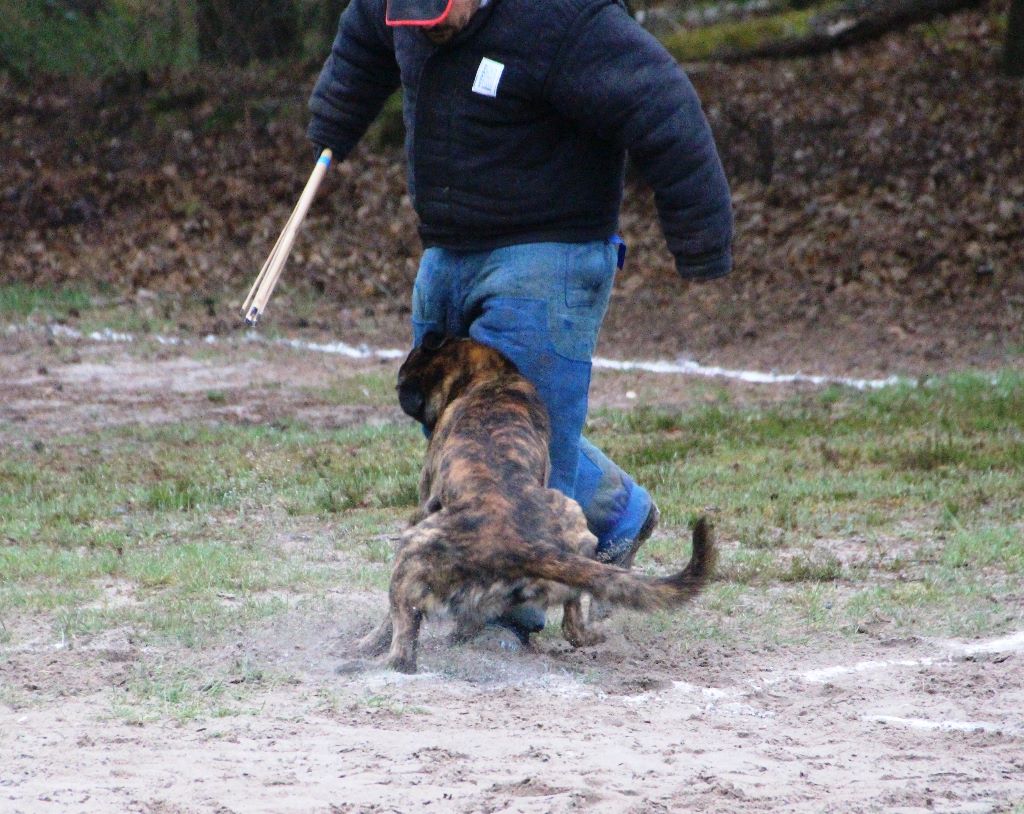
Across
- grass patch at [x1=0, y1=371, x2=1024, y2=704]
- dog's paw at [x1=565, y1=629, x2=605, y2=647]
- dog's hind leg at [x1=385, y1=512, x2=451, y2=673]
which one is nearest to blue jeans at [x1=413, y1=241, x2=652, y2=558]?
dog's paw at [x1=565, y1=629, x2=605, y2=647]

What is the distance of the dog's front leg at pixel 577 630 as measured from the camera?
5.05 m

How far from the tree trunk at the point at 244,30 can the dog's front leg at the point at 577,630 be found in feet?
49.0

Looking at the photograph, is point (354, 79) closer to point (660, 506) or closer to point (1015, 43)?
point (660, 506)

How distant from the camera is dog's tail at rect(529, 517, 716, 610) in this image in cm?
442

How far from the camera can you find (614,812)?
346cm

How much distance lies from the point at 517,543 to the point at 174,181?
41.4 ft

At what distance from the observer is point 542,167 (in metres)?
4.83

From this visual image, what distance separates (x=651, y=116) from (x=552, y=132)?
35cm

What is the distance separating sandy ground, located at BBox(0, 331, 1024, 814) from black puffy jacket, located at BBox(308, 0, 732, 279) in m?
1.33

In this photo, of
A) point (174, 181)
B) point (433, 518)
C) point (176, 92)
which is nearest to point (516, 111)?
point (433, 518)

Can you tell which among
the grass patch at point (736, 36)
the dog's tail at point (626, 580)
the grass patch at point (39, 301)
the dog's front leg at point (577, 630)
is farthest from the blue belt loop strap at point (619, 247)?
the grass patch at point (736, 36)

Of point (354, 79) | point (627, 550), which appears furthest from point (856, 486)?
point (354, 79)

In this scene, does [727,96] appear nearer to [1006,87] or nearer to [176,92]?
[1006,87]

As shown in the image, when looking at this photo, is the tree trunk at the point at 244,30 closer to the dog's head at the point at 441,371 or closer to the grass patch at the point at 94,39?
the grass patch at the point at 94,39
